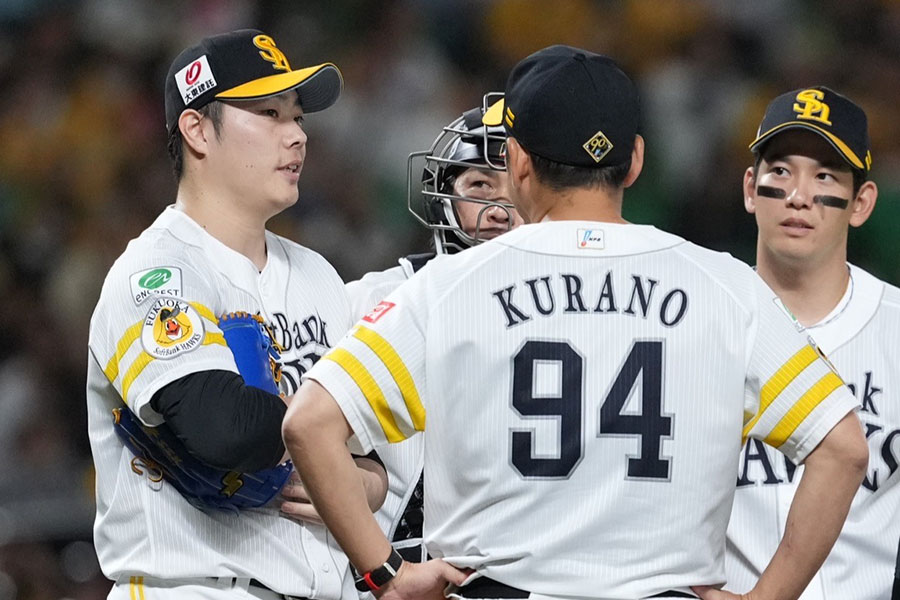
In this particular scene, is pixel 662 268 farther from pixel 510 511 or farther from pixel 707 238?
pixel 707 238

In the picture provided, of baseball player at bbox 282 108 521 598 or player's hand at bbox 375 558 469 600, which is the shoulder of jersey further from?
player's hand at bbox 375 558 469 600

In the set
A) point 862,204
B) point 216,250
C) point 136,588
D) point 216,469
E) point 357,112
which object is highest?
point 357,112

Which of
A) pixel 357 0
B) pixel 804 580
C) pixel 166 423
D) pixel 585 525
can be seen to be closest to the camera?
pixel 585 525

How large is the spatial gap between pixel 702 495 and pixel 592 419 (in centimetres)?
25

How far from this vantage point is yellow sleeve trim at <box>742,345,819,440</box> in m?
2.31

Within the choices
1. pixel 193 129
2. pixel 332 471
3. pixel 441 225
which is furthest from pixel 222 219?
pixel 332 471

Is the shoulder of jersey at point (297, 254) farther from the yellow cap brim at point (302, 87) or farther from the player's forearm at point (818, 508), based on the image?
the player's forearm at point (818, 508)

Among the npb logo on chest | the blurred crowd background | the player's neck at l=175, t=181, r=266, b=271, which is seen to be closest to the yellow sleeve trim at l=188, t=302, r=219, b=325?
the player's neck at l=175, t=181, r=266, b=271

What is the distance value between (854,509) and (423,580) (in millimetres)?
1243

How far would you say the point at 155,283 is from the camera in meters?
2.74

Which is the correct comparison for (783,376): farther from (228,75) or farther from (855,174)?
(228,75)

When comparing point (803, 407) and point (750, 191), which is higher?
point (750, 191)

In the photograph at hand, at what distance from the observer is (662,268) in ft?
7.57

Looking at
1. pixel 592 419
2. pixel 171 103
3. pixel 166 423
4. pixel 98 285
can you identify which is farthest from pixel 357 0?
pixel 592 419
